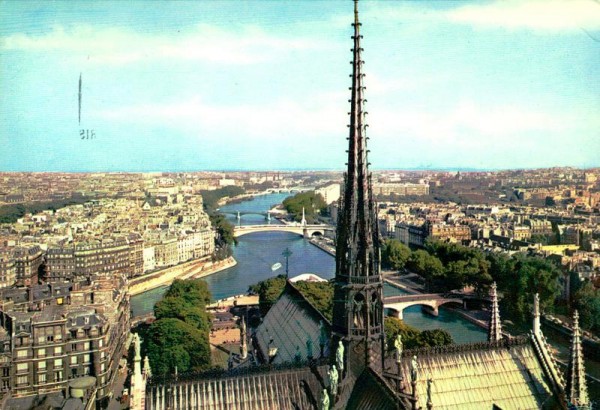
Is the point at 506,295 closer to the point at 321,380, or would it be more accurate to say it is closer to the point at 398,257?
the point at 398,257

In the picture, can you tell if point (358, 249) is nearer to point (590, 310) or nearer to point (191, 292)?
point (590, 310)

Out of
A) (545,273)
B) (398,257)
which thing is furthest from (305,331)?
(398,257)

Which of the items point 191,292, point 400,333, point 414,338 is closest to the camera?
point 414,338

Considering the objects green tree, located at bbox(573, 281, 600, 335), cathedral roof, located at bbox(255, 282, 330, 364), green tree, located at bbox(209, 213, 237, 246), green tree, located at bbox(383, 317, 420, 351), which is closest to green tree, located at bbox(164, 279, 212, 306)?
green tree, located at bbox(383, 317, 420, 351)

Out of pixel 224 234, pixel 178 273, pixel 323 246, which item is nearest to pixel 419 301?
pixel 178 273

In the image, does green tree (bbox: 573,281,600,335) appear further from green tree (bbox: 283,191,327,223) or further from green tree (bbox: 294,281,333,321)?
green tree (bbox: 283,191,327,223)

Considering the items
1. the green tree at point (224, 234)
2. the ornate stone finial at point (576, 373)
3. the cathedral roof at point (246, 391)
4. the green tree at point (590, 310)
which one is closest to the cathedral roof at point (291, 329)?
the cathedral roof at point (246, 391)
